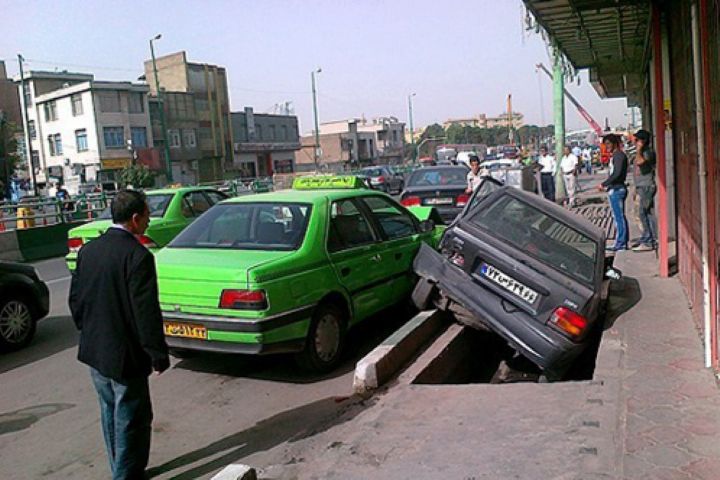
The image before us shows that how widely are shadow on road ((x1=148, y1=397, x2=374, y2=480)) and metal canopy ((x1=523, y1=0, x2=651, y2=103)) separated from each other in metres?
5.41

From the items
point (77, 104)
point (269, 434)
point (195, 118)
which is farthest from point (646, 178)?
point (195, 118)

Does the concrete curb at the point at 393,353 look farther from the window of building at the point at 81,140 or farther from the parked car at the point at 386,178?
the window of building at the point at 81,140

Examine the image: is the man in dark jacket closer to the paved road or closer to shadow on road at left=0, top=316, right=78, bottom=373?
the paved road

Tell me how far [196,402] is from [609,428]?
3145 mm

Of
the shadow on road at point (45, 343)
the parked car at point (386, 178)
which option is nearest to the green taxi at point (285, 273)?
the shadow on road at point (45, 343)

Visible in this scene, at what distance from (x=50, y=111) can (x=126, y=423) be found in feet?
206

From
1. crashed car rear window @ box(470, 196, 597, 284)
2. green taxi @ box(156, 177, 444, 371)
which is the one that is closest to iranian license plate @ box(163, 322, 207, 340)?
green taxi @ box(156, 177, 444, 371)

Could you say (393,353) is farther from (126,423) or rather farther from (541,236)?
(126,423)

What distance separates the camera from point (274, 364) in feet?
21.0

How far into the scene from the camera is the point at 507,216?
5.92 m

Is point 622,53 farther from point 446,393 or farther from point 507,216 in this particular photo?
point 446,393

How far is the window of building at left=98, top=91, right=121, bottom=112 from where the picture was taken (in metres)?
55.5

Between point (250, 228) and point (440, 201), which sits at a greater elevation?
point (250, 228)

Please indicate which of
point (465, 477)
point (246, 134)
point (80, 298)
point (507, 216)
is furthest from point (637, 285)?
point (246, 134)
